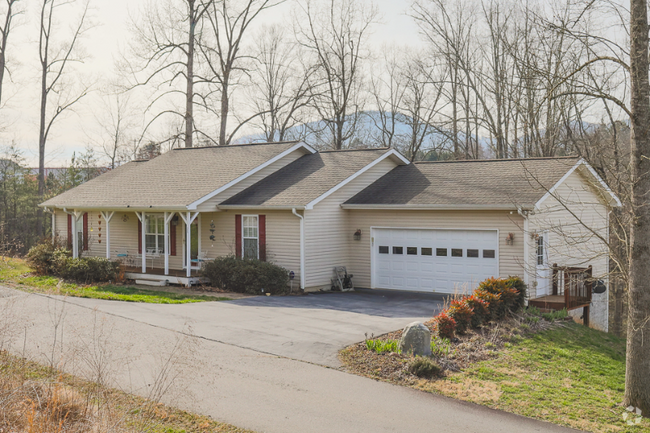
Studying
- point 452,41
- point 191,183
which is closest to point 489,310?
point 191,183

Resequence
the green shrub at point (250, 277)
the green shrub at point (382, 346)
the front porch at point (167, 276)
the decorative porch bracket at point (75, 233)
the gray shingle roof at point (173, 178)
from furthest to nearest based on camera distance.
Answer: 1. the decorative porch bracket at point (75, 233)
2. the gray shingle roof at point (173, 178)
3. the front porch at point (167, 276)
4. the green shrub at point (250, 277)
5. the green shrub at point (382, 346)

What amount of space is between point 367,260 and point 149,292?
721cm

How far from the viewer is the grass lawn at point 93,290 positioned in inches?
669

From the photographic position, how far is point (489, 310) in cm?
1309

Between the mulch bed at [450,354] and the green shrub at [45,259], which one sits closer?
the mulch bed at [450,354]

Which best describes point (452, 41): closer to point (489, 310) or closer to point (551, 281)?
point (551, 281)

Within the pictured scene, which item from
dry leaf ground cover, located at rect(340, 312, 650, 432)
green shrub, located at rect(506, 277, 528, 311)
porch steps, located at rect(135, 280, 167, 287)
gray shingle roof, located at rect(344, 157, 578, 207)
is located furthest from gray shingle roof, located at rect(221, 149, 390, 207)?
dry leaf ground cover, located at rect(340, 312, 650, 432)

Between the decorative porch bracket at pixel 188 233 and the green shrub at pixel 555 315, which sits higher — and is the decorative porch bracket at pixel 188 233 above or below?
above

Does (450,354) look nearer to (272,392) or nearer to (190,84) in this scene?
(272,392)

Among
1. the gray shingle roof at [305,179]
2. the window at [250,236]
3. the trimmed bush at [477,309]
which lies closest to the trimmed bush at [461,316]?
the trimmed bush at [477,309]

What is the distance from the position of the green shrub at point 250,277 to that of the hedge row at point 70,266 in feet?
14.3

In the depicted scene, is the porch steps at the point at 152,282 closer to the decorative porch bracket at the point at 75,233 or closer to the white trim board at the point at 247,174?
the white trim board at the point at 247,174

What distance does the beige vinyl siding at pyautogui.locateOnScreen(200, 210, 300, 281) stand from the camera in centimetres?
1911

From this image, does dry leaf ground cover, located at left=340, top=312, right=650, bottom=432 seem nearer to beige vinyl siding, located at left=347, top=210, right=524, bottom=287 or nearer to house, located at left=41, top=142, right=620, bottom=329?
beige vinyl siding, located at left=347, top=210, right=524, bottom=287
